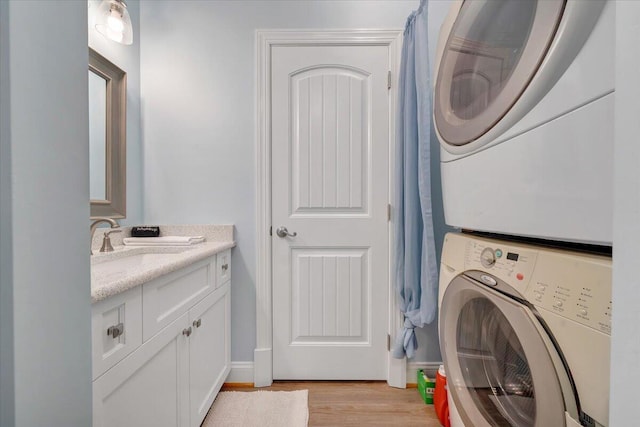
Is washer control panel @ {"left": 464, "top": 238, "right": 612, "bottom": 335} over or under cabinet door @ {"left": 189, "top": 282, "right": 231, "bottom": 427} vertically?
over

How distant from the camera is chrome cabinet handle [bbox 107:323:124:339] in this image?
2.62ft

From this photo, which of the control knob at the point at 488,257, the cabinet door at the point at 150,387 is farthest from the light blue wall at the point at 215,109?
the control knob at the point at 488,257

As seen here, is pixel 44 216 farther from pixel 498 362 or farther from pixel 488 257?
pixel 498 362

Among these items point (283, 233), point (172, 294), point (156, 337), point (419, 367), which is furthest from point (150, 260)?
point (419, 367)

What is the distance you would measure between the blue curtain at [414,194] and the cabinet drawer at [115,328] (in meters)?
1.19

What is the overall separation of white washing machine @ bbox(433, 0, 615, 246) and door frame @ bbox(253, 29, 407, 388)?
0.79m

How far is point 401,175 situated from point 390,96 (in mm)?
503

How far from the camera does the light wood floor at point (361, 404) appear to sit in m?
1.52

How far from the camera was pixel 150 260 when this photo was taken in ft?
3.98

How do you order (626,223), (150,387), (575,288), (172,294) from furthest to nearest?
(172,294) → (150,387) → (575,288) → (626,223)

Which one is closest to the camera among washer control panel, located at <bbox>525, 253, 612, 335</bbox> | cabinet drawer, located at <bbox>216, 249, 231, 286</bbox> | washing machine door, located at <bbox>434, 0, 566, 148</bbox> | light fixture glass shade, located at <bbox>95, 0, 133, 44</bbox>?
washer control panel, located at <bbox>525, 253, 612, 335</bbox>

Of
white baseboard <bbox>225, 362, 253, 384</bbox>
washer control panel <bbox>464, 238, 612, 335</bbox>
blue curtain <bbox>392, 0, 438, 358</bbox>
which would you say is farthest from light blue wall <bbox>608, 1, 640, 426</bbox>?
white baseboard <bbox>225, 362, 253, 384</bbox>

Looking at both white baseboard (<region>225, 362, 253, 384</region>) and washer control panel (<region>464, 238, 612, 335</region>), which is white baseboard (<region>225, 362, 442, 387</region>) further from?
washer control panel (<region>464, 238, 612, 335</region>)

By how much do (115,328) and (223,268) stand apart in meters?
0.88
